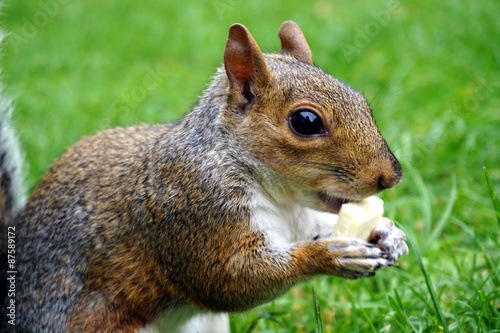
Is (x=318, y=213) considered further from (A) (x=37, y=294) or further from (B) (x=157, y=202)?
(A) (x=37, y=294)

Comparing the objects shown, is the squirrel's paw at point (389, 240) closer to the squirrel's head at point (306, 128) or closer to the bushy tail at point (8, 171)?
the squirrel's head at point (306, 128)

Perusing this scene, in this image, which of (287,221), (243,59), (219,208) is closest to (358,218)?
(287,221)

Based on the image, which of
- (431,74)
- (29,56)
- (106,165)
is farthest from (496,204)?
→ (29,56)

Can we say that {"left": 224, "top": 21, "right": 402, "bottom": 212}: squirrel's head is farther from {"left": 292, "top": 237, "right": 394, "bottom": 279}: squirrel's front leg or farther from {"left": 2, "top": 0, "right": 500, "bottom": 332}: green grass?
{"left": 2, "top": 0, "right": 500, "bottom": 332}: green grass

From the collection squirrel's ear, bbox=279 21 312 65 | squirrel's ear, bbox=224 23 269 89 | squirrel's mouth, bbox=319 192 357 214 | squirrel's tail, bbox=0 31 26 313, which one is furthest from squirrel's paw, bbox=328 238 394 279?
squirrel's tail, bbox=0 31 26 313

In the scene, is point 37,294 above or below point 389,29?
below

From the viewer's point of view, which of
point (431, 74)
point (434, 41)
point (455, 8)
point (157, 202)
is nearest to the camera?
point (157, 202)
